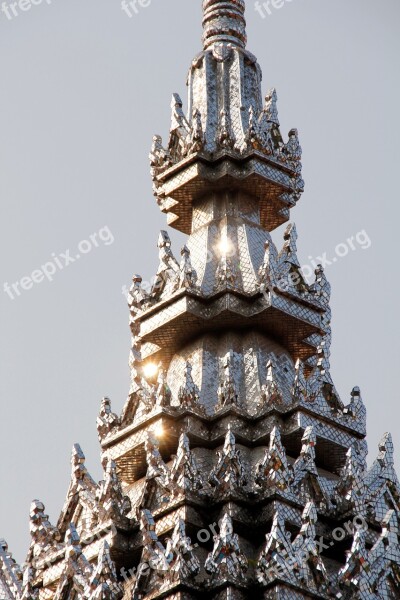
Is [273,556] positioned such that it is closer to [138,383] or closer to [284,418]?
[284,418]

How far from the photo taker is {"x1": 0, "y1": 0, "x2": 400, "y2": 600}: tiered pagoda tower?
115 feet

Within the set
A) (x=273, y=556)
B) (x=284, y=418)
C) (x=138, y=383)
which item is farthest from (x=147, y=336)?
(x=273, y=556)

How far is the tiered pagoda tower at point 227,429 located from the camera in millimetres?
34938

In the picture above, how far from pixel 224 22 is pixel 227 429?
10870 mm

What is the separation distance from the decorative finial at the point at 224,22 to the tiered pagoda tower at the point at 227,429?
2.14 ft

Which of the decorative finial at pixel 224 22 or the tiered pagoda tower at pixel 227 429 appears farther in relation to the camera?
the decorative finial at pixel 224 22

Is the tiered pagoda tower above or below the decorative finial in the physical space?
below

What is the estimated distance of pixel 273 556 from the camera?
34375 mm

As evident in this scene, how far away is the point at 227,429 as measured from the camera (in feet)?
122

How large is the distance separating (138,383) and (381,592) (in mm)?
6810

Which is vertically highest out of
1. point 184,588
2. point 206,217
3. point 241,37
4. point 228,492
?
point 241,37

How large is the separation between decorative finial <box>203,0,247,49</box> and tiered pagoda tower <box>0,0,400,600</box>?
2.14 feet

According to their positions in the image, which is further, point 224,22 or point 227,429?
point 224,22

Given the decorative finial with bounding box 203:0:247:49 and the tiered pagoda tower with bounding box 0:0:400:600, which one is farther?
the decorative finial with bounding box 203:0:247:49
